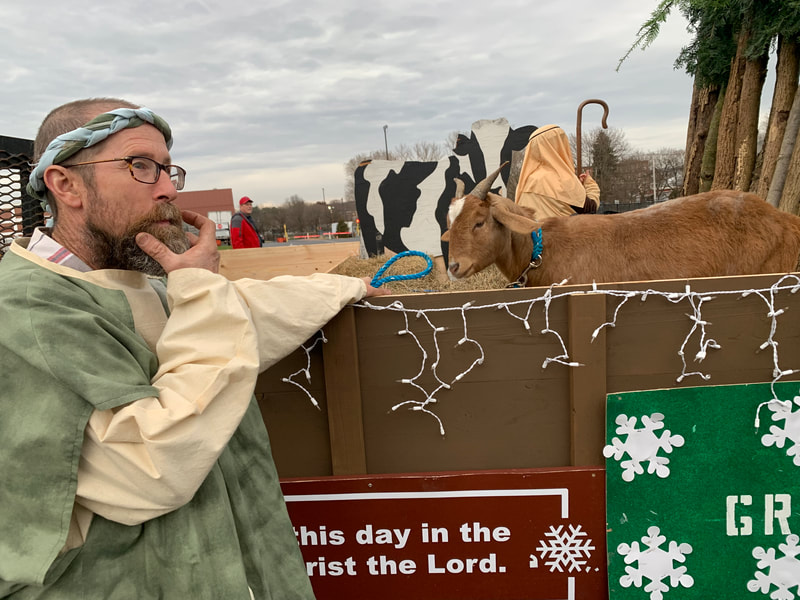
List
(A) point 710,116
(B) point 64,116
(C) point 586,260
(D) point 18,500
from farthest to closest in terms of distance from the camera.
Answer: (A) point 710,116
(C) point 586,260
(B) point 64,116
(D) point 18,500

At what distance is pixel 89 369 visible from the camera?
3.59 feet

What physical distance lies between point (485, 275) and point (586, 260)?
4.86 metres

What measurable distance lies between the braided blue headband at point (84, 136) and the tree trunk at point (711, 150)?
860cm

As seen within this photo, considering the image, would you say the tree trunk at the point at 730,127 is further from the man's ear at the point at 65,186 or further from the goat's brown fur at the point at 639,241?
the man's ear at the point at 65,186

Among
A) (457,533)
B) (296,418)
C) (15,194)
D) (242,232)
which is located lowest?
(457,533)

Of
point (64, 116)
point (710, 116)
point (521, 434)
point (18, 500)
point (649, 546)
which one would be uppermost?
point (710, 116)

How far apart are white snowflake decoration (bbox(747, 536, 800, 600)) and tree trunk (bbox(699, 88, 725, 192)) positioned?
7494mm

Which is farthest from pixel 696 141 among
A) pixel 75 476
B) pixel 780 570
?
pixel 75 476

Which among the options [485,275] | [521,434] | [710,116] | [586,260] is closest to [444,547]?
[521,434]

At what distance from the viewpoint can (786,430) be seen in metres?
1.75

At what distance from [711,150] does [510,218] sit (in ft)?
21.9

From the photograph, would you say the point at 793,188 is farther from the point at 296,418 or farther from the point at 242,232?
the point at 242,232

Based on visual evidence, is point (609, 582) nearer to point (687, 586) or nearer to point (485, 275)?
point (687, 586)

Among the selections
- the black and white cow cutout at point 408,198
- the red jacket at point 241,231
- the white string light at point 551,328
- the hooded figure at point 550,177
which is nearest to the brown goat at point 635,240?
the hooded figure at point 550,177
